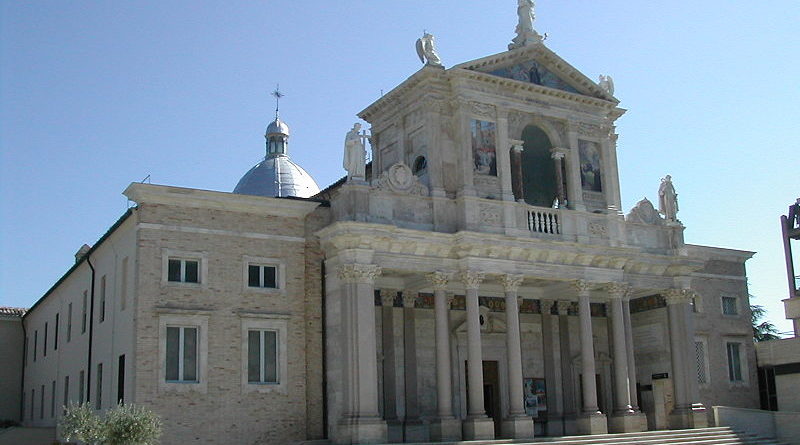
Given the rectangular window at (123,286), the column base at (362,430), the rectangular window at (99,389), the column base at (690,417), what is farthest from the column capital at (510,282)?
the rectangular window at (99,389)

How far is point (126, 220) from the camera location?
29141mm

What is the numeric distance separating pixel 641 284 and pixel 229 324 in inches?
597

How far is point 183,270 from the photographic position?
2822 centimetres

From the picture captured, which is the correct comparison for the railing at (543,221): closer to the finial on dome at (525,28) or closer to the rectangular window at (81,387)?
the finial on dome at (525,28)

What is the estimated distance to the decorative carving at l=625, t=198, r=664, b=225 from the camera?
114 ft

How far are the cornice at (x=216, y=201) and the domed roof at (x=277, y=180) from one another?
80.1 ft

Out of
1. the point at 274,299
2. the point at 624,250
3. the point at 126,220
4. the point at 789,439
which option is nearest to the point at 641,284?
the point at 624,250

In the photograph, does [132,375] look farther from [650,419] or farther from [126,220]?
[650,419]

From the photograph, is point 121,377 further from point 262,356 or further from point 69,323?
point 69,323

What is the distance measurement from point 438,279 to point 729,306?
16433 mm

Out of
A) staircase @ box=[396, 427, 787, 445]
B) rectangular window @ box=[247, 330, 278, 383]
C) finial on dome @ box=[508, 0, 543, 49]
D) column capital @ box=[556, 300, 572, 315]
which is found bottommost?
staircase @ box=[396, 427, 787, 445]

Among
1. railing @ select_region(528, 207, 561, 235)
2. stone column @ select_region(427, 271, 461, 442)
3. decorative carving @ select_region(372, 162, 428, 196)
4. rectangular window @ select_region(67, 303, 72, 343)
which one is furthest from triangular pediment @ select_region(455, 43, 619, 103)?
rectangular window @ select_region(67, 303, 72, 343)

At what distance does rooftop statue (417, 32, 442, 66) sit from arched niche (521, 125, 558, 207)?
222 inches

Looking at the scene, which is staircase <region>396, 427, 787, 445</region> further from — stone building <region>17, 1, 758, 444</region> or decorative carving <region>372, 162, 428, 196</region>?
decorative carving <region>372, 162, 428, 196</region>
